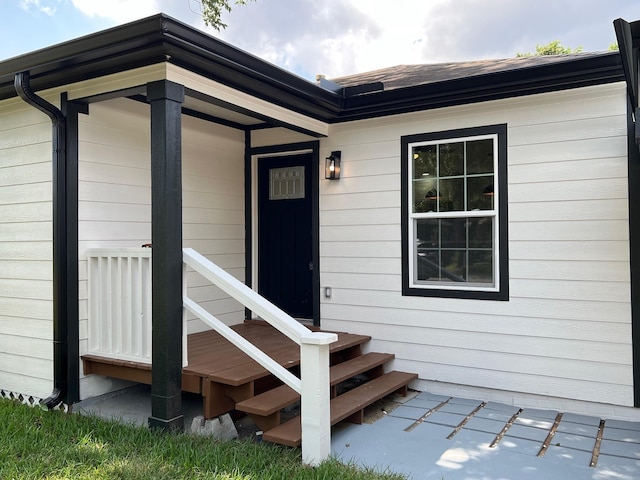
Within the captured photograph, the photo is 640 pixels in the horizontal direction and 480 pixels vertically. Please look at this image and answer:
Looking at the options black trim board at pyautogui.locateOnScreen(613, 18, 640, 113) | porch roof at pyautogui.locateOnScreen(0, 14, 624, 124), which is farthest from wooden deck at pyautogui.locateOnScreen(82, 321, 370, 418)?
black trim board at pyautogui.locateOnScreen(613, 18, 640, 113)

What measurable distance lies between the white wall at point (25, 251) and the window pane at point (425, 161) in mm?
3085

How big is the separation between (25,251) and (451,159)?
3.69 metres

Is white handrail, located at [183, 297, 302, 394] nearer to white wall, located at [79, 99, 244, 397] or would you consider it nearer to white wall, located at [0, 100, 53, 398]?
white wall, located at [79, 99, 244, 397]

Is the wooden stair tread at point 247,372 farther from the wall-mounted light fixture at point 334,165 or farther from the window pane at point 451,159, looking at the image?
the window pane at point 451,159

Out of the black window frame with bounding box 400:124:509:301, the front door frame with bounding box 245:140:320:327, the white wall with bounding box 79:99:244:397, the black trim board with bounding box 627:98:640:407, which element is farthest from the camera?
the front door frame with bounding box 245:140:320:327

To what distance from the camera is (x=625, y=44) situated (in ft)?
8.63

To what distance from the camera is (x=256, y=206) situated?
561 centimetres

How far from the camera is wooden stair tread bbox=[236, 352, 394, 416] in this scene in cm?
318

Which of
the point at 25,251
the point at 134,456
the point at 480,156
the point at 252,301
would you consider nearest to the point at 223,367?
the point at 252,301

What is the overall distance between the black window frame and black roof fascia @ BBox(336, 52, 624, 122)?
26 cm

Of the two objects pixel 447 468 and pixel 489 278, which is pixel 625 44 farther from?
pixel 447 468

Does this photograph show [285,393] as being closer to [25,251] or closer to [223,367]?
[223,367]

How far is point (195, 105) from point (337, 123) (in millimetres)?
1381

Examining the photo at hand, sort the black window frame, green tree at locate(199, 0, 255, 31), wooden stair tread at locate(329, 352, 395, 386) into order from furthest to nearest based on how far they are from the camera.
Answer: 1. green tree at locate(199, 0, 255, 31)
2. the black window frame
3. wooden stair tread at locate(329, 352, 395, 386)
